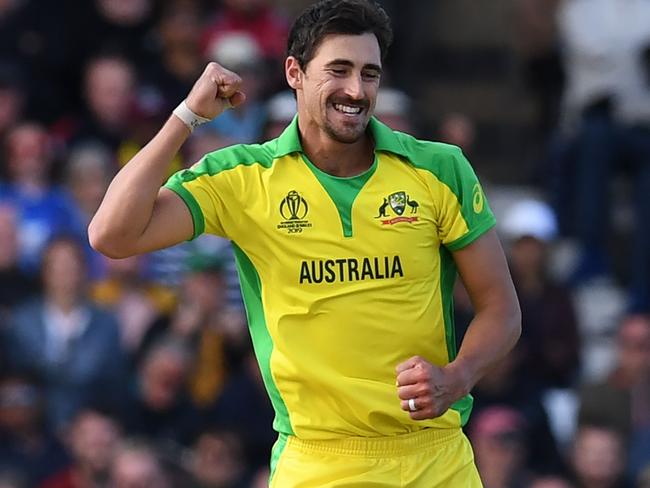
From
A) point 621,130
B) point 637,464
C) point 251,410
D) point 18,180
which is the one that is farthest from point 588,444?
point 18,180

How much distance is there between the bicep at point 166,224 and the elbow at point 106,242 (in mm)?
52

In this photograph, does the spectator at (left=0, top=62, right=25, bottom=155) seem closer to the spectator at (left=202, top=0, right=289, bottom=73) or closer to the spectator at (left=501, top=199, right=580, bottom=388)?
the spectator at (left=202, top=0, right=289, bottom=73)

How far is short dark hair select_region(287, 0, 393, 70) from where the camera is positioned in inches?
211

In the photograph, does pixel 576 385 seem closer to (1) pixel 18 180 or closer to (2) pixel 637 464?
(2) pixel 637 464

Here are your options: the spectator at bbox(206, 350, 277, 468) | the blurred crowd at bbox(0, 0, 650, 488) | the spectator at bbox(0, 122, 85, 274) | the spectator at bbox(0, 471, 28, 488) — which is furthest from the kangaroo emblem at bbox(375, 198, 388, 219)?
the spectator at bbox(0, 122, 85, 274)

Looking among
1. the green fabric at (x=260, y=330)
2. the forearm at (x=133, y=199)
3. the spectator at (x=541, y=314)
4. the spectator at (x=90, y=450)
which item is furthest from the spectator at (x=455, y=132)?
the forearm at (x=133, y=199)

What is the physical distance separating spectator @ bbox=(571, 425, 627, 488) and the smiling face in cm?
460

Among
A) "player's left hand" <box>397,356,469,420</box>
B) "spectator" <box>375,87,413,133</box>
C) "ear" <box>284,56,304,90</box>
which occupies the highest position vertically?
"spectator" <box>375,87,413,133</box>

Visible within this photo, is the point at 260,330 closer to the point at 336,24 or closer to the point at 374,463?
the point at 374,463

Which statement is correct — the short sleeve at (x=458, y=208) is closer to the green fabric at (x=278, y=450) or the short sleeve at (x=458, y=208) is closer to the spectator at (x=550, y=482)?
the green fabric at (x=278, y=450)

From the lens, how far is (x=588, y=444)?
31.6ft

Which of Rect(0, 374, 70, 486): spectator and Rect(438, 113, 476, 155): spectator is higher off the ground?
Rect(438, 113, 476, 155): spectator

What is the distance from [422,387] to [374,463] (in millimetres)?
465

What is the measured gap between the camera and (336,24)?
17.6 feet
